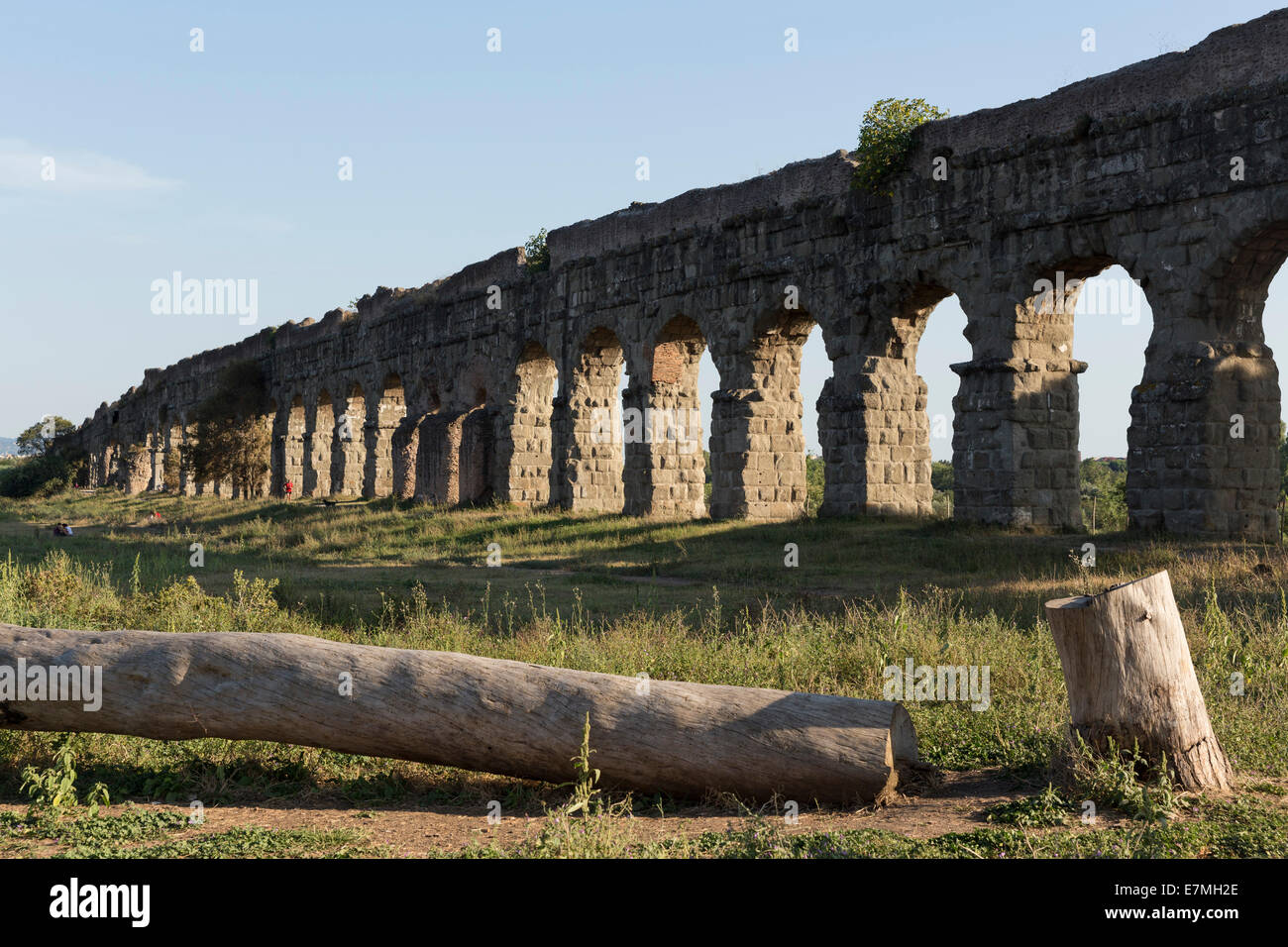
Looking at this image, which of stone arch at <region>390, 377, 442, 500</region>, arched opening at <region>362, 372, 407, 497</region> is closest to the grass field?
stone arch at <region>390, 377, 442, 500</region>

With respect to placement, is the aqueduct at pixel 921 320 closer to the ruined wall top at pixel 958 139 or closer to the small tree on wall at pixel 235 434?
the ruined wall top at pixel 958 139

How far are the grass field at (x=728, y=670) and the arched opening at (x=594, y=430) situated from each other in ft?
21.9

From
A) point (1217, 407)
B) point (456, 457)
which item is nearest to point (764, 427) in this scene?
point (1217, 407)

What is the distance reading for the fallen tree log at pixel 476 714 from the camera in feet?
15.9

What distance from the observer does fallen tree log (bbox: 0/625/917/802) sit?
4.84 m

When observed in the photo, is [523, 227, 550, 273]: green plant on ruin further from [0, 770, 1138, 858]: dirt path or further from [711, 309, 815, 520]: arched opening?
[0, 770, 1138, 858]: dirt path

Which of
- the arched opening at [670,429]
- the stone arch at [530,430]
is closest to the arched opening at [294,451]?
the stone arch at [530,430]

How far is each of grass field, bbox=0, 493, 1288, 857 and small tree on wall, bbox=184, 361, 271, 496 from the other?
22.1 m

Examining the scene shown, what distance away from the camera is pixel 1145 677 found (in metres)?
4.70

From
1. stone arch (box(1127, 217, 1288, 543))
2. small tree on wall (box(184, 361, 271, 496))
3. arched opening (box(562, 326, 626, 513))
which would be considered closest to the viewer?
stone arch (box(1127, 217, 1288, 543))

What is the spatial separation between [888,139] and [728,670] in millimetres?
11588

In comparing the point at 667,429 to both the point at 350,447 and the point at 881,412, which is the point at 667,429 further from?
the point at 350,447

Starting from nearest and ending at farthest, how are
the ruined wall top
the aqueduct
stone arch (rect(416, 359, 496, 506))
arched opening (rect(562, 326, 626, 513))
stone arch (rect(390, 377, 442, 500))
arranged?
the ruined wall top < the aqueduct < arched opening (rect(562, 326, 626, 513)) < stone arch (rect(416, 359, 496, 506)) < stone arch (rect(390, 377, 442, 500))

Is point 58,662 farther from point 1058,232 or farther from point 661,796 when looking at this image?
point 1058,232
